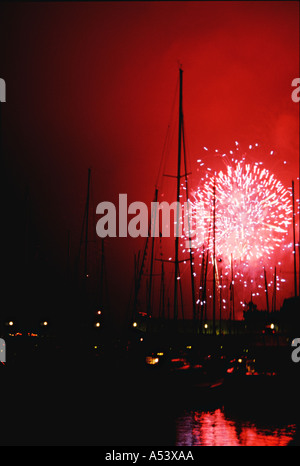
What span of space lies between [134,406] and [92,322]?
3694 cm

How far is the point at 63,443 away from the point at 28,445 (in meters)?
1.09

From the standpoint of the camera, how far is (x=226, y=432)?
2128 cm

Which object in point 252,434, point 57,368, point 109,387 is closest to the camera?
point 252,434

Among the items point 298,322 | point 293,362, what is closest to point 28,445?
point 293,362

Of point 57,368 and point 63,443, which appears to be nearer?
point 63,443

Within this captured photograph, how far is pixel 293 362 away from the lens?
149 ft

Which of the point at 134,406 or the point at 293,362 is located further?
the point at 293,362

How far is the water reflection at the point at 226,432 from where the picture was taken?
1927 cm

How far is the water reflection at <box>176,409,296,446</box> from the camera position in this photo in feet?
63.2
